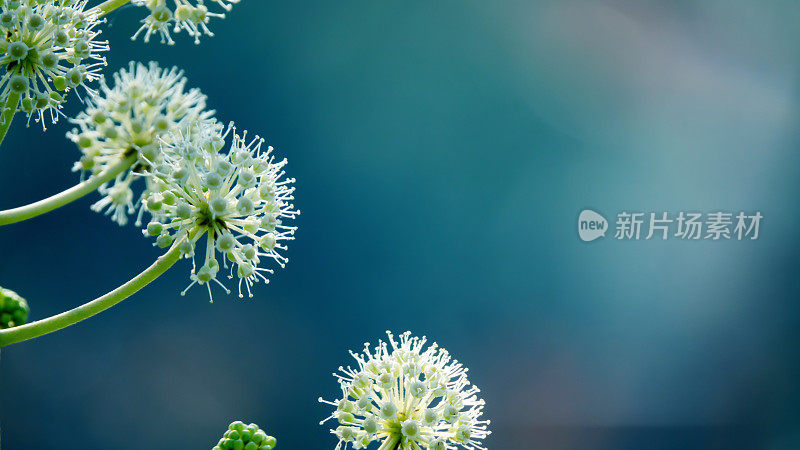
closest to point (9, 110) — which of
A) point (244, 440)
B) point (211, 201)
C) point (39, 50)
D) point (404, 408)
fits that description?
point (39, 50)

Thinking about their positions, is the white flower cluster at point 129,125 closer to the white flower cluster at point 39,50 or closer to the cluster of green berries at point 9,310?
the white flower cluster at point 39,50

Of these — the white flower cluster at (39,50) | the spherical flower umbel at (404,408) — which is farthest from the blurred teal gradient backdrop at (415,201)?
the white flower cluster at (39,50)

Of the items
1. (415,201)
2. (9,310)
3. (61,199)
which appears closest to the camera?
(61,199)

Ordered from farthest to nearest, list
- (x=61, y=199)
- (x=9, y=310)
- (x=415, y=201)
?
(x=415, y=201) < (x=9, y=310) < (x=61, y=199)

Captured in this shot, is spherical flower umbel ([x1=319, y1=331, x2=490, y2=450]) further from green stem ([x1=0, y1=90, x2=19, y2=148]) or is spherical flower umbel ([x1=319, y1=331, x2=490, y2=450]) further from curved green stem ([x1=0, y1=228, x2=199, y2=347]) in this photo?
green stem ([x1=0, y1=90, x2=19, y2=148])

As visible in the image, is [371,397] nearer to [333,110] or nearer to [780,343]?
[333,110]

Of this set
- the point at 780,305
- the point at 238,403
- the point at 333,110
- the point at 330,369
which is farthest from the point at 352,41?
the point at 780,305

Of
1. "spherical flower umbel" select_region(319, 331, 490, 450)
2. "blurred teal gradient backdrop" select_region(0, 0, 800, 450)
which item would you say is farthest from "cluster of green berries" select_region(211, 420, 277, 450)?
"blurred teal gradient backdrop" select_region(0, 0, 800, 450)

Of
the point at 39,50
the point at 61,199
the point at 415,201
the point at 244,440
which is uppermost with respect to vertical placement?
the point at 415,201

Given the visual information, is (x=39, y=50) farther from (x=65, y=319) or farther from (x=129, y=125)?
(x=65, y=319)
